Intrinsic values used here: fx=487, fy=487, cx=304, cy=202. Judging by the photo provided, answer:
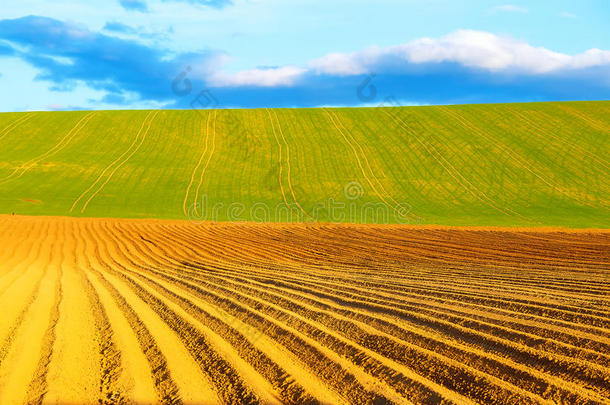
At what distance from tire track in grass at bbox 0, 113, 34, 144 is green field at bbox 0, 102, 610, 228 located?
0.20 meters

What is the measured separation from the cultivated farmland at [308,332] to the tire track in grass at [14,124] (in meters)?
43.9

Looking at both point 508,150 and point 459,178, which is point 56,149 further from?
point 508,150

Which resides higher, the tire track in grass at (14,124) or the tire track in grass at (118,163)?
the tire track in grass at (14,124)

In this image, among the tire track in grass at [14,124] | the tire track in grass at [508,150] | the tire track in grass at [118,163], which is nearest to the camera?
the tire track in grass at [118,163]

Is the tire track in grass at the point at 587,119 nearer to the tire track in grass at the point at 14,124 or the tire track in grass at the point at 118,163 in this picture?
the tire track in grass at the point at 118,163

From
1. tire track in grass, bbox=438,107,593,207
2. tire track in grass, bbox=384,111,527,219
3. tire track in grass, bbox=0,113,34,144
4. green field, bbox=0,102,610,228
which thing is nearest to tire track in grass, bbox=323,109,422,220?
green field, bbox=0,102,610,228

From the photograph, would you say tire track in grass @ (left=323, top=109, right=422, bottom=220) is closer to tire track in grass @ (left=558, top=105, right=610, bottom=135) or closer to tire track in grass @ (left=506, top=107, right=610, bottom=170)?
tire track in grass @ (left=506, top=107, right=610, bottom=170)

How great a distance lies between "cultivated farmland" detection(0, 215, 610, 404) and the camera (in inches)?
179

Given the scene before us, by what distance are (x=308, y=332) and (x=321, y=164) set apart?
38155mm

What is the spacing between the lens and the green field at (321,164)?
34.2 meters

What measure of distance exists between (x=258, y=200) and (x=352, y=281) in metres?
26.2

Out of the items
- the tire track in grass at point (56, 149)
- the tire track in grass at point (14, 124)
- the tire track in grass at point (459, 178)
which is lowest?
the tire track in grass at point (459, 178)

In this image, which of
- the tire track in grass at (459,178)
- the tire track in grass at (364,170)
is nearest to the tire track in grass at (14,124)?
the tire track in grass at (364,170)

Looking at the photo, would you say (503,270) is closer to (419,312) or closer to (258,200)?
(419,312)
